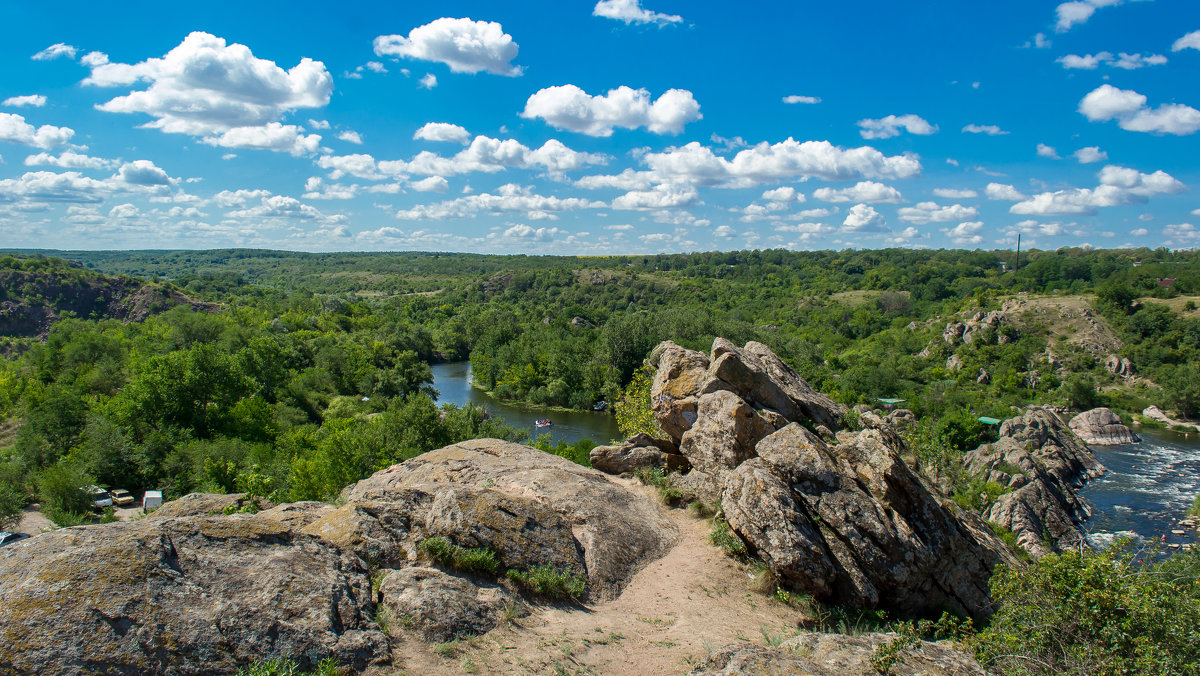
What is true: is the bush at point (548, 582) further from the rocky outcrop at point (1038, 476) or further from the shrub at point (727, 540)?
the rocky outcrop at point (1038, 476)

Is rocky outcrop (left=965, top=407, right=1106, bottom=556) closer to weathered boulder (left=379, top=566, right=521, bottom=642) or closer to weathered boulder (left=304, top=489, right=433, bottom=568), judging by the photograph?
weathered boulder (left=379, top=566, right=521, bottom=642)

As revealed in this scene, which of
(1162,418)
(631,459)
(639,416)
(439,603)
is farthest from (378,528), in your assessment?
(1162,418)

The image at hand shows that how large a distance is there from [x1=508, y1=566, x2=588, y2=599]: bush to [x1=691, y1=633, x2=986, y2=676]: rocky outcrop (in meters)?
3.86

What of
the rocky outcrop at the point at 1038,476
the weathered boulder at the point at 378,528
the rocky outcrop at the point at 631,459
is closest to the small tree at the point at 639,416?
the rocky outcrop at the point at 631,459

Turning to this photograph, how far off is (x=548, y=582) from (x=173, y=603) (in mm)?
5801

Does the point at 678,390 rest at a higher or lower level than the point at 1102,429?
higher

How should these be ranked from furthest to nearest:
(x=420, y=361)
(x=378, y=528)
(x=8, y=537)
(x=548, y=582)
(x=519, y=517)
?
(x=420, y=361) < (x=8, y=537) < (x=519, y=517) < (x=548, y=582) < (x=378, y=528)

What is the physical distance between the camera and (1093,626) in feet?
25.5

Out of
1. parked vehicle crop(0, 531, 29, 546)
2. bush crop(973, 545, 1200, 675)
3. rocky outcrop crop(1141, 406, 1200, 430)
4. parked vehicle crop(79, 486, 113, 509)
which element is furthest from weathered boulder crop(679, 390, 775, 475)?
rocky outcrop crop(1141, 406, 1200, 430)

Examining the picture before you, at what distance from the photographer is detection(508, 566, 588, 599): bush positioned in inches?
420

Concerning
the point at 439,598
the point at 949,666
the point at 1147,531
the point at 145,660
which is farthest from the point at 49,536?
the point at 1147,531

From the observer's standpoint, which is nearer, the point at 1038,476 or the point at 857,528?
the point at 857,528

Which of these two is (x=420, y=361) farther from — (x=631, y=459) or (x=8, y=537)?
(x=631, y=459)

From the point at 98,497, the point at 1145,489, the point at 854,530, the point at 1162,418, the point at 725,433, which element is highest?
the point at 725,433
